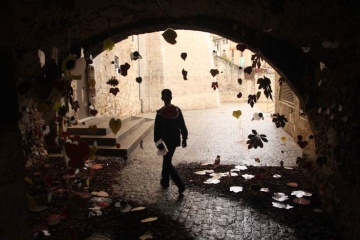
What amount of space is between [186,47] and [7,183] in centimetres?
1944

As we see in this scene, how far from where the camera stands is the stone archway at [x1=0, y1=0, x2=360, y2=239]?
3033 mm

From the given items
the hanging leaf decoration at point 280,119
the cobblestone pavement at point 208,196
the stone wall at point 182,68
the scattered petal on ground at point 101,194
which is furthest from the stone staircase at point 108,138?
the stone wall at point 182,68

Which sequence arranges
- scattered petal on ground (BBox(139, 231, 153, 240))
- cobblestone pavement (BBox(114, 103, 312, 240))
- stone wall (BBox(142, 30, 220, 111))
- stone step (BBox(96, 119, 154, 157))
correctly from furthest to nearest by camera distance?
stone wall (BBox(142, 30, 220, 111))
stone step (BBox(96, 119, 154, 157))
cobblestone pavement (BBox(114, 103, 312, 240))
scattered petal on ground (BBox(139, 231, 153, 240))

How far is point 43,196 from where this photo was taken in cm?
455

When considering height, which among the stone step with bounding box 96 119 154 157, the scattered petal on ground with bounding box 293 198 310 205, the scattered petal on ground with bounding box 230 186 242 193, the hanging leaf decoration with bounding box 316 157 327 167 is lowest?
the scattered petal on ground with bounding box 293 198 310 205

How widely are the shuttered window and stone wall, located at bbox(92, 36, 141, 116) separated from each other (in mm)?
6262

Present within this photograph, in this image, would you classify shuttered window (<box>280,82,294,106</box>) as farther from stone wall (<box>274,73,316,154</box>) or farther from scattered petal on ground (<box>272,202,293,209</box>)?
scattered petal on ground (<box>272,202,293,209</box>)

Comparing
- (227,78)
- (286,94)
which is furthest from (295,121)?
(227,78)

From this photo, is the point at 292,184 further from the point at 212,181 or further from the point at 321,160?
the point at 212,181

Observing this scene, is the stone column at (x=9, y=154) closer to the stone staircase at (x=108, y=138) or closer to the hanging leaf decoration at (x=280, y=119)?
the hanging leaf decoration at (x=280, y=119)

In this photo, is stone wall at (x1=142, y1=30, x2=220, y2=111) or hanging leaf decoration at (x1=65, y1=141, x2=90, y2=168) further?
stone wall at (x1=142, y1=30, x2=220, y2=111)

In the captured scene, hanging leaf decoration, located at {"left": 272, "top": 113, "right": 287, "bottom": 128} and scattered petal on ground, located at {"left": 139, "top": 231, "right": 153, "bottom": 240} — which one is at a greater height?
hanging leaf decoration, located at {"left": 272, "top": 113, "right": 287, "bottom": 128}

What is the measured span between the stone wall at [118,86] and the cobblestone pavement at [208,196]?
257cm

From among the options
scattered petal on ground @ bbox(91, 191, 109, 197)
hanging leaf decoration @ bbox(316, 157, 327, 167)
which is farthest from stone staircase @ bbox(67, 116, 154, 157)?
hanging leaf decoration @ bbox(316, 157, 327, 167)
